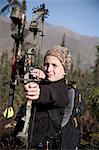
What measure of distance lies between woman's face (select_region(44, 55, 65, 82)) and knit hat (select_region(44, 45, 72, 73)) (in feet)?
0.09

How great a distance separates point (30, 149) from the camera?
66.4 inches

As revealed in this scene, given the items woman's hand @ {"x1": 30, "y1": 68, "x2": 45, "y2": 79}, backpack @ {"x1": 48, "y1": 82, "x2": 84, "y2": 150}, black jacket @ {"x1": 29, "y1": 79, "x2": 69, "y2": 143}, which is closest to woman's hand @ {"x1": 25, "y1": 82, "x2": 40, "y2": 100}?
black jacket @ {"x1": 29, "y1": 79, "x2": 69, "y2": 143}

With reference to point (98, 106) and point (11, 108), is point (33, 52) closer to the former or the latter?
point (11, 108)

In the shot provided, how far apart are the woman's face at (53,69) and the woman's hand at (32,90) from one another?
43 cm

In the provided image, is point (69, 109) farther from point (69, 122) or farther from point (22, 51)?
point (22, 51)

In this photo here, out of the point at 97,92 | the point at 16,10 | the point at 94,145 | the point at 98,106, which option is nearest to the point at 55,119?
the point at 16,10

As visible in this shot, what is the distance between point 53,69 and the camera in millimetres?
1833

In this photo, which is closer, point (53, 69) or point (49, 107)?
point (49, 107)

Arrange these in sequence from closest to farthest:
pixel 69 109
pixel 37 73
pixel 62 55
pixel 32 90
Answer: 1. pixel 32 90
2. pixel 37 73
3. pixel 69 109
4. pixel 62 55

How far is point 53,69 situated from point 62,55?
14cm

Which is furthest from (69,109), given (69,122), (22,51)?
(22,51)

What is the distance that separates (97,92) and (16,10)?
5.49m

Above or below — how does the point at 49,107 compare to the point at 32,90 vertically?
below

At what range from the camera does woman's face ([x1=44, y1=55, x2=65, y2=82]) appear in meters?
1.81
